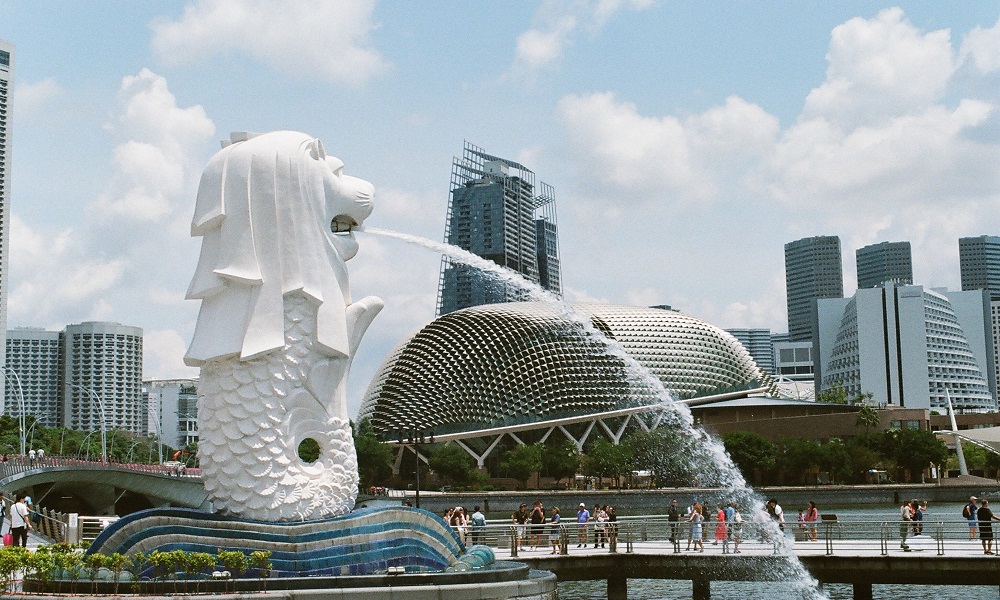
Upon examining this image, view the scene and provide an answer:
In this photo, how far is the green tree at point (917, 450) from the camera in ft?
224

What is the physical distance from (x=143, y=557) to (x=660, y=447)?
60857 millimetres

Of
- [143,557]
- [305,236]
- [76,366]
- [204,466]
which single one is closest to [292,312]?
[305,236]

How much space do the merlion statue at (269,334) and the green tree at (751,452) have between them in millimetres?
56192

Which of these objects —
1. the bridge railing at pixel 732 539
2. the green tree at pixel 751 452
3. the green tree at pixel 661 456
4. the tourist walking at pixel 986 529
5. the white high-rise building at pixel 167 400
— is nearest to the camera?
the tourist walking at pixel 986 529

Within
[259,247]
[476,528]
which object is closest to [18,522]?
[259,247]

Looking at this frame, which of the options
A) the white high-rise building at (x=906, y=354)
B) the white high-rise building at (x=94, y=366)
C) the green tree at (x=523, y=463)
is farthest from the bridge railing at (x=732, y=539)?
the white high-rise building at (x=94, y=366)

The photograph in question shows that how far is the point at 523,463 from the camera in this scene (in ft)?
238

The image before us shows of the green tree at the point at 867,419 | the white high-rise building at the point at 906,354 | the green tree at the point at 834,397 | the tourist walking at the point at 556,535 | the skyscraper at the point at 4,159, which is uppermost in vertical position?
the skyscraper at the point at 4,159

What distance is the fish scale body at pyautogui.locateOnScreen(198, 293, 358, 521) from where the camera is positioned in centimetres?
1562

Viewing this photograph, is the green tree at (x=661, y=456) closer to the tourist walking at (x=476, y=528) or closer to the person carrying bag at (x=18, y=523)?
the tourist walking at (x=476, y=528)

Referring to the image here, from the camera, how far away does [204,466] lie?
52.0ft

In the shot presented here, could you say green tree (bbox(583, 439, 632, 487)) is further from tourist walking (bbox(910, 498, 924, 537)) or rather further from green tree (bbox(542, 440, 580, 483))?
tourist walking (bbox(910, 498, 924, 537))

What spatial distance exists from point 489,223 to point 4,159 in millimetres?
76789

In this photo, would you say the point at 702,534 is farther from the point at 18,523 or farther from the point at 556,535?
the point at 18,523
